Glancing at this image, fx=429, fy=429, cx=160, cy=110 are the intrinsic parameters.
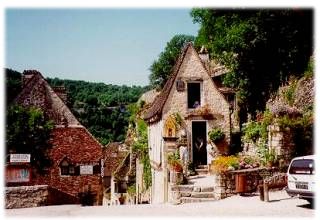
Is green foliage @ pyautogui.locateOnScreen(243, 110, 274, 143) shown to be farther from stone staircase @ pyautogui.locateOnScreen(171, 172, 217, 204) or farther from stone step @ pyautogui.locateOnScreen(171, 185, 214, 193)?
stone step @ pyautogui.locateOnScreen(171, 185, 214, 193)

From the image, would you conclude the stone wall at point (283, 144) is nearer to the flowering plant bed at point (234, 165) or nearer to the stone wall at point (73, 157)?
the flowering plant bed at point (234, 165)

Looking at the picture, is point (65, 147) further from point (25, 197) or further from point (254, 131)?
point (25, 197)

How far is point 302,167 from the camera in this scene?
12.1 meters

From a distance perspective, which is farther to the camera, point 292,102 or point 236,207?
point 292,102

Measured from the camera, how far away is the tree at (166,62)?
44.1m

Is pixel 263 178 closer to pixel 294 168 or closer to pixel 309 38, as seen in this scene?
pixel 294 168

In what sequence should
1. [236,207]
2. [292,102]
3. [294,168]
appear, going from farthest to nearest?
1. [292,102]
2. [236,207]
3. [294,168]

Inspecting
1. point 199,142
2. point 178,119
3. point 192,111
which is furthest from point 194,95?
point 199,142

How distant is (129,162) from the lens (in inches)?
1389

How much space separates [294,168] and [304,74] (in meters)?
11.7

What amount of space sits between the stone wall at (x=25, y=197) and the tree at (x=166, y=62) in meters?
30.4

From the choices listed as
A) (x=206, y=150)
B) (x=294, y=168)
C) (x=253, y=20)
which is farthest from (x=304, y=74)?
(x=294, y=168)

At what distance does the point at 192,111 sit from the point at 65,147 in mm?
10655

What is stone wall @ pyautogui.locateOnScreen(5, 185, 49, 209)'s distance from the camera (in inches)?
548
